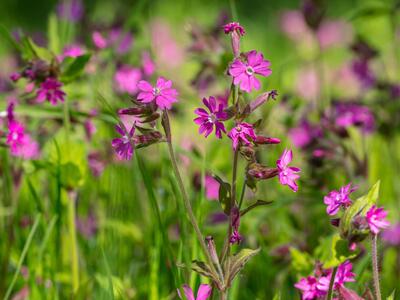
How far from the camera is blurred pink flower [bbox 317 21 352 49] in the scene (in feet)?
16.9

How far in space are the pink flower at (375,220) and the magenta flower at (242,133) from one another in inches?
8.9

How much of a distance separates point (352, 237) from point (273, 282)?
660 millimetres

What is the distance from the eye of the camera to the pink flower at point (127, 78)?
2.23m

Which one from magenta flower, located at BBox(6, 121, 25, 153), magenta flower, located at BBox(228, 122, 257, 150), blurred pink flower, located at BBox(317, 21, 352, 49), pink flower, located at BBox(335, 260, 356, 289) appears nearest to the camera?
magenta flower, located at BBox(228, 122, 257, 150)

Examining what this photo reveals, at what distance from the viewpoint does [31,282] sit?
1.61m

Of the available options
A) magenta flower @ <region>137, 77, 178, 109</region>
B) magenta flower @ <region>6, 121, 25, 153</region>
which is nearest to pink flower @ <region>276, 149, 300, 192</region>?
magenta flower @ <region>137, 77, 178, 109</region>

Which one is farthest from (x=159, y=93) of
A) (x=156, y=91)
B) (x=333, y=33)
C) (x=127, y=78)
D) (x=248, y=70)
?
(x=333, y=33)

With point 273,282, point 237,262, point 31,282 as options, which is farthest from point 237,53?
point 273,282

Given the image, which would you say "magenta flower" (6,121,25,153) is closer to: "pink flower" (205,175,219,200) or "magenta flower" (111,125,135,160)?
"magenta flower" (111,125,135,160)

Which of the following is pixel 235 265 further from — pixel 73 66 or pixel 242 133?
pixel 73 66

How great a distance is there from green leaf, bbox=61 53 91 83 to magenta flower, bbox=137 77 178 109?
0.51m

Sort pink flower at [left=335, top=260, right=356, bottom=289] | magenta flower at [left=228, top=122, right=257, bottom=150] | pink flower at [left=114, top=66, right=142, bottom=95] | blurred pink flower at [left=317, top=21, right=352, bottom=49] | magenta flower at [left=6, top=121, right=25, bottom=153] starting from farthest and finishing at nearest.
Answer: blurred pink flower at [left=317, top=21, right=352, bottom=49] → pink flower at [left=114, top=66, right=142, bottom=95] → magenta flower at [left=6, top=121, right=25, bottom=153] → pink flower at [left=335, top=260, right=356, bottom=289] → magenta flower at [left=228, top=122, right=257, bottom=150]

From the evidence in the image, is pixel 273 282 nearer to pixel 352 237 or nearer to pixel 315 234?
pixel 315 234

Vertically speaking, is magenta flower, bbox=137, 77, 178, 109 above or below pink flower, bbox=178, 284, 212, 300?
above
